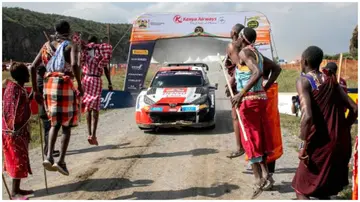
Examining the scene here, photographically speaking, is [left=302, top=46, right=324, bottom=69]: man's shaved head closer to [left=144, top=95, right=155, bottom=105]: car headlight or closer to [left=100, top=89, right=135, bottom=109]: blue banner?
[left=144, top=95, right=155, bottom=105]: car headlight

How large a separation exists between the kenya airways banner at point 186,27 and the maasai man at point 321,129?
11.6 metres

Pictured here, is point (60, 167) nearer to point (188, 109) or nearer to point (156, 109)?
point (156, 109)

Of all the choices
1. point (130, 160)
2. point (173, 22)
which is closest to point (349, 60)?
point (173, 22)

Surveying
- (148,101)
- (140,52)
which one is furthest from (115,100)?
(148,101)

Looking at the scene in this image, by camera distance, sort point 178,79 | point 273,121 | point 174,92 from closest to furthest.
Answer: point 273,121
point 174,92
point 178,79

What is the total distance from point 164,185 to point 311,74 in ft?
8.41

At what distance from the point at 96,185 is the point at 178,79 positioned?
551 centimetres

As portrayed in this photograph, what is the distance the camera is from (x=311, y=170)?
403 centimetres

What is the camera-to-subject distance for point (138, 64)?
16922mm

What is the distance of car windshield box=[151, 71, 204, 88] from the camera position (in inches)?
410

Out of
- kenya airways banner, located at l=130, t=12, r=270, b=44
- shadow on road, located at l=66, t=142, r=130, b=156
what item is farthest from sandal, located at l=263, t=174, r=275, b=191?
kenya airways banner, located at l=130, t=12, r=270, b=44

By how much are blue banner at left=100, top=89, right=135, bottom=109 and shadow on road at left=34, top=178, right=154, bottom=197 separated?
8.98m

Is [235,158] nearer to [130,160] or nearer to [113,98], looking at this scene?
[130,160]

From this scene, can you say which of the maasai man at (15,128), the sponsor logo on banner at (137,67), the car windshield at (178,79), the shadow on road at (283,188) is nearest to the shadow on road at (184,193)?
the shadow on road at (283,188)
